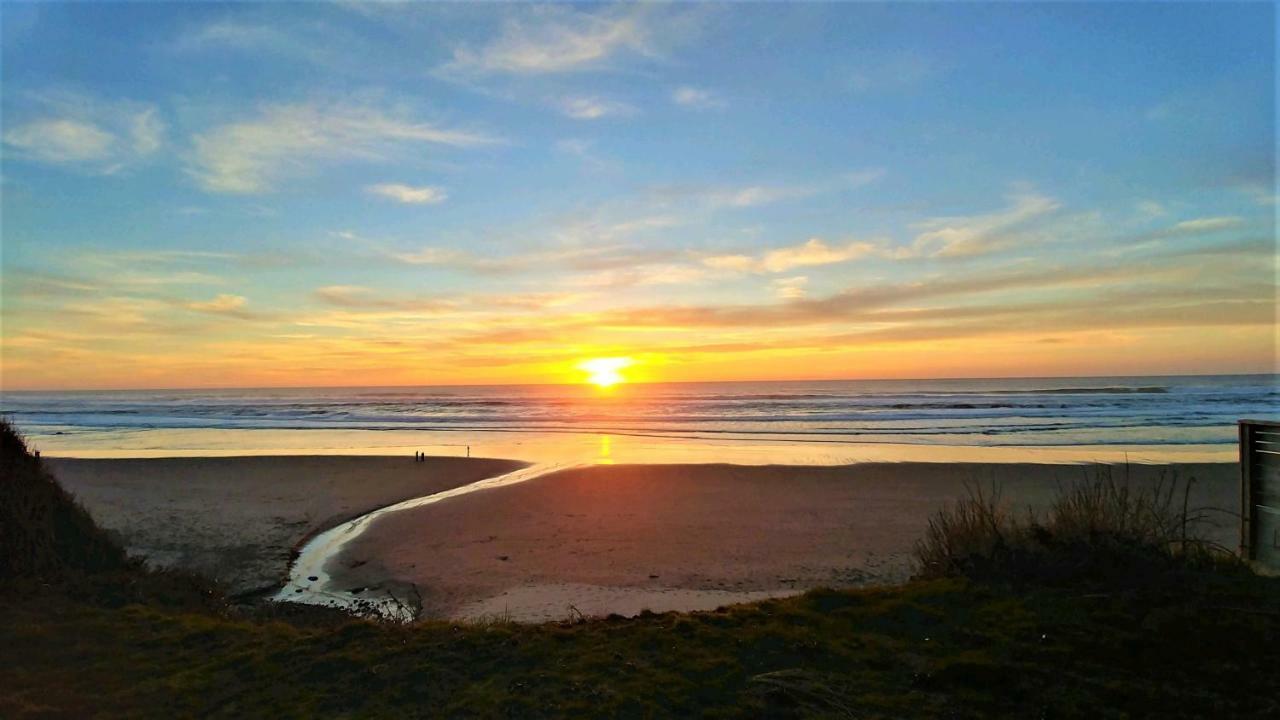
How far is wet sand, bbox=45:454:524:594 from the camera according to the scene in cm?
1072

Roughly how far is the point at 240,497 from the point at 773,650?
47.5 feet

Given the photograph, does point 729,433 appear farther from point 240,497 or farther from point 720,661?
point 720,661

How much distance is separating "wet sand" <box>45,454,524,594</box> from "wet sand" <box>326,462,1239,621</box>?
52.4 inches

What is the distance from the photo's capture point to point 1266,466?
613cm

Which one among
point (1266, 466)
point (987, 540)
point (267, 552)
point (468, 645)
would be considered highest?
point (1266, 466)

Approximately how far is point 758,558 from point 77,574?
759 cm

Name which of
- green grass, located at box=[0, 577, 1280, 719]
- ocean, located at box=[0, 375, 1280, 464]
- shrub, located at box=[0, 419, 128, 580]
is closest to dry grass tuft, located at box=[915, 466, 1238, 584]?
green grass, located at box=[0, 577, 1280, 719]

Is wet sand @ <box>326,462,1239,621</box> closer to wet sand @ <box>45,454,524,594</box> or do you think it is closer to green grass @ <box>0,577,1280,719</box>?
wet sand @ <box>45,454,524,594</box>

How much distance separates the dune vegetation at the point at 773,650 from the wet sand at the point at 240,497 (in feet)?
13.5

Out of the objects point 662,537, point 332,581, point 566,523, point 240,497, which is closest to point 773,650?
point 662,537

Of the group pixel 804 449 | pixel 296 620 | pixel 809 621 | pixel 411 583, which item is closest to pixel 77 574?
pixel 296 620

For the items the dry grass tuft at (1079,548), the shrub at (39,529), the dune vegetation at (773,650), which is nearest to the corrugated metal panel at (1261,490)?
the dry grass tuft at (1079,548)

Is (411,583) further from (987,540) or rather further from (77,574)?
(987,540)

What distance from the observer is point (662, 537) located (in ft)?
36.9
